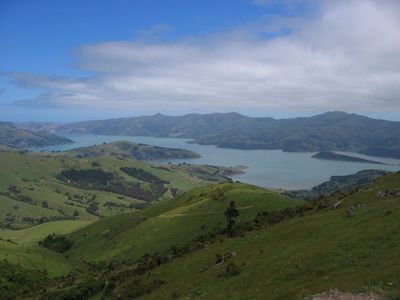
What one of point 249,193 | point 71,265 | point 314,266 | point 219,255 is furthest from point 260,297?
point 249,193

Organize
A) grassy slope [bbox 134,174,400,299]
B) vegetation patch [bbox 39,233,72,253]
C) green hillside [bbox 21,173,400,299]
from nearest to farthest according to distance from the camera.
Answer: grassy slope [bbox 134,174,400,299], green hillside [bbox 21,173,400,299], vegetation patch [bbox 39,233,72,253]

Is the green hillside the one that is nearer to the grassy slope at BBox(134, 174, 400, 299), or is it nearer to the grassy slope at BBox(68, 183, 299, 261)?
the grassy slope at BBox(134, 174, 400, 299)

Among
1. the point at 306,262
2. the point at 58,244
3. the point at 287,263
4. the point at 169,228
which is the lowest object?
the point at 58,244

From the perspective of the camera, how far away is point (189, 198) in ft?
518

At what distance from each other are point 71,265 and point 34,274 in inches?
692

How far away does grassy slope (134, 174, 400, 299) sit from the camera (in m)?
27.8

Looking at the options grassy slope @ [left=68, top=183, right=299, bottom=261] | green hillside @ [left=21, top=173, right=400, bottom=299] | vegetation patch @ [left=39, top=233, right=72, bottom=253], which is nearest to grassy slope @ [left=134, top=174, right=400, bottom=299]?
green hillside @ [left=21, top=173, right=400, bottom=299]

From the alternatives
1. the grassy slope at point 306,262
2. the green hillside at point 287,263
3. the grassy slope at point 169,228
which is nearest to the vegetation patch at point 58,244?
the grassy slope at point 169,228

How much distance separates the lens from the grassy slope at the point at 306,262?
27.8 metres

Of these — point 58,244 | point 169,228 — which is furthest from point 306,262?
Result: point 58,244

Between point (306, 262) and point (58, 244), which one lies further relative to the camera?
point (58, 244)

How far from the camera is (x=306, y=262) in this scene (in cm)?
3359

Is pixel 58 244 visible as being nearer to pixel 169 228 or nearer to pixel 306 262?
pixel 169 228

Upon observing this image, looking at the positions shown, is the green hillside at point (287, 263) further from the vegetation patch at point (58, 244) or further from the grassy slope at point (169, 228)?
the vegetation patch at point (58, 244)
